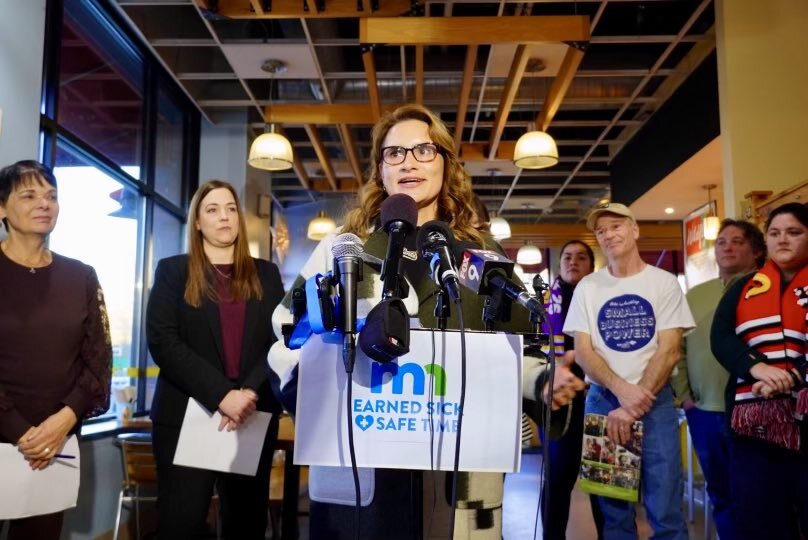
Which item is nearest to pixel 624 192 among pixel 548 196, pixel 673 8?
pixel 548 196

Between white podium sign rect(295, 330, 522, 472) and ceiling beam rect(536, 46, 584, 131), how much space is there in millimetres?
4852

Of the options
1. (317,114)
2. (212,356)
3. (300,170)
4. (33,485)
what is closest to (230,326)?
(212,356)

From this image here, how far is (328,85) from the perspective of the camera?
724cm

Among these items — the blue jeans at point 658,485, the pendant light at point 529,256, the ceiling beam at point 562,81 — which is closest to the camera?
the blue jeans at point 658,485

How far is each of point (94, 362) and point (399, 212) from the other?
191cm

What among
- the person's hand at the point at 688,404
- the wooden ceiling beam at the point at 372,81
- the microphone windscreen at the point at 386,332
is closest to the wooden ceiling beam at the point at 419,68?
the wooden ceiling beam at the point at 372,81

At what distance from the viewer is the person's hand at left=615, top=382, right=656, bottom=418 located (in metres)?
2.85

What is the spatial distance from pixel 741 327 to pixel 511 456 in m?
2.04

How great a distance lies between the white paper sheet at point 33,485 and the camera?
2.37m

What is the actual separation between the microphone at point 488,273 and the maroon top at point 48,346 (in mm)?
1900

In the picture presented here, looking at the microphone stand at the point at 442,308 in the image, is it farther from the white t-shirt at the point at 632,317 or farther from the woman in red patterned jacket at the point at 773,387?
the white t-shirt at the point at 632,317

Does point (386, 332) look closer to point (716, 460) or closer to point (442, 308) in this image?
point (442, 308)

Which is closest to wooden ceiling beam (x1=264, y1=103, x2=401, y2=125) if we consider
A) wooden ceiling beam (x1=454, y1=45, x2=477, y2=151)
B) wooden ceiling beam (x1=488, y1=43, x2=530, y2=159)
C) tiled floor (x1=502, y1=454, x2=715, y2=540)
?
wooden ceiling beam (x1=454, y1=45, x2=477, y2=151)

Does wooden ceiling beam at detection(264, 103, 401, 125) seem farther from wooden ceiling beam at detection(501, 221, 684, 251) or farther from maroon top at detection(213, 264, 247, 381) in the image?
wooden ceiling beam at detection(501, 221, 684, 251)
